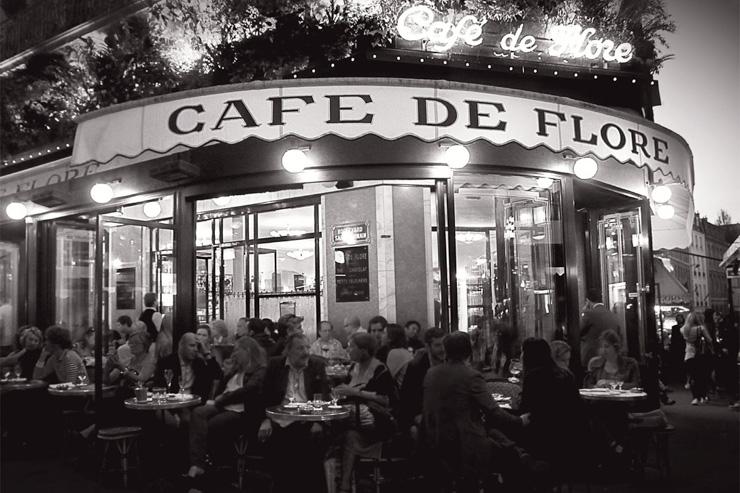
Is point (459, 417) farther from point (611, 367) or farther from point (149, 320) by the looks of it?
point (149, 320)

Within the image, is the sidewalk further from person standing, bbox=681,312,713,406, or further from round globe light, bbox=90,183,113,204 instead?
round globe light, bbox=90,183,113,204

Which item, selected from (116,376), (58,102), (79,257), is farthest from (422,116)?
(58,102)

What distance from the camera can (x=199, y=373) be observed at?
726 centimetres

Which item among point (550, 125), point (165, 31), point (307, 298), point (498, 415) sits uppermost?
point (165, 31)

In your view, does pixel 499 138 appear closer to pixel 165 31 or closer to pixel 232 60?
pixel 232 60

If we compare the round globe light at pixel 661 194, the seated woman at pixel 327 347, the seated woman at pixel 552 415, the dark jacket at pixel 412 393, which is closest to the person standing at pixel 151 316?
the seated woman at pixel 327 347

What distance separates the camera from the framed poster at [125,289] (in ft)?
37.6

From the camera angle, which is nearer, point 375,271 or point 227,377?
point 227,377

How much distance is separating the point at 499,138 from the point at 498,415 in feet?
10.4

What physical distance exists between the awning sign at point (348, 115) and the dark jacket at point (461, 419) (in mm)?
2892

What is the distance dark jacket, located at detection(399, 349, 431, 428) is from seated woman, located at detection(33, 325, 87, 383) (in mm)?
4905

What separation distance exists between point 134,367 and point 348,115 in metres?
4.01

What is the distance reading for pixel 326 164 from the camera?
7.64 metres

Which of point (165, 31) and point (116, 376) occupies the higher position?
point (165, 31)
